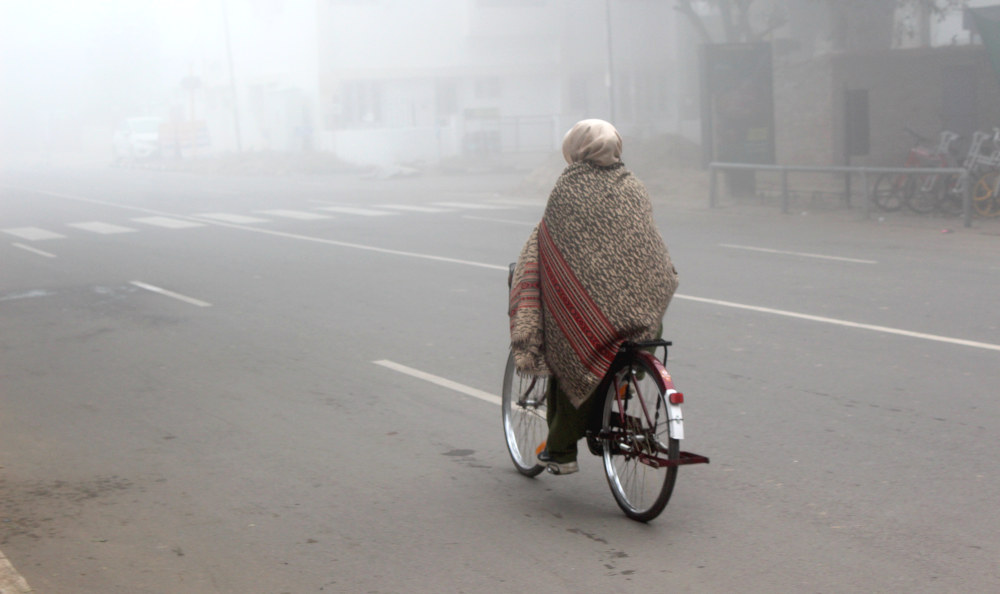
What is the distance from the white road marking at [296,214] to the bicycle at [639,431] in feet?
56.4

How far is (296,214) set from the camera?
23000 millimetres

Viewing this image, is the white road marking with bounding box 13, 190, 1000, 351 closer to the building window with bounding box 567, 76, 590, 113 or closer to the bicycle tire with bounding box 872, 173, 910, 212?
the bicycle tire with bounding box 872, 173, 910, 212

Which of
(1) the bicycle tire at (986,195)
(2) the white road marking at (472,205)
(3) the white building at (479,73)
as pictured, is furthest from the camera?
(3) the white building at (479,73)

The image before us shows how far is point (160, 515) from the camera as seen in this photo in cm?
524

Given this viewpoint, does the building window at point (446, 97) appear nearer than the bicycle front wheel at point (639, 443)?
No

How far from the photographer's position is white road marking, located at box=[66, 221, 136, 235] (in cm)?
2033

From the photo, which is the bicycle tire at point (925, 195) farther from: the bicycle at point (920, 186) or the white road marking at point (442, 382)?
the white road marking at point (442, 382)

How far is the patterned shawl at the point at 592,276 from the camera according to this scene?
16.1 ft

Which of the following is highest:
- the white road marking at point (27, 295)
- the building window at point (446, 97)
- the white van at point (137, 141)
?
the building window at point (446, 97)

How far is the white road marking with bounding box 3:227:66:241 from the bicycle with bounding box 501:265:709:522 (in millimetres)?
16292

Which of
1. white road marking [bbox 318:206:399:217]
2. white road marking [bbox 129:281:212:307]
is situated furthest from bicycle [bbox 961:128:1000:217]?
white road marking [bbox 129:281:212:307]

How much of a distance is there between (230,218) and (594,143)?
1850 cm

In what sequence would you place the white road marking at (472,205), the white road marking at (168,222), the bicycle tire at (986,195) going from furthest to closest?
1. the white road marking at (472,205)
2. the white road marking at (168,222)
3. the bicycle tire at (986,195)

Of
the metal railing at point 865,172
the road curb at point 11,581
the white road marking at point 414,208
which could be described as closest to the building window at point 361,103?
the white road marking at point 414,208
